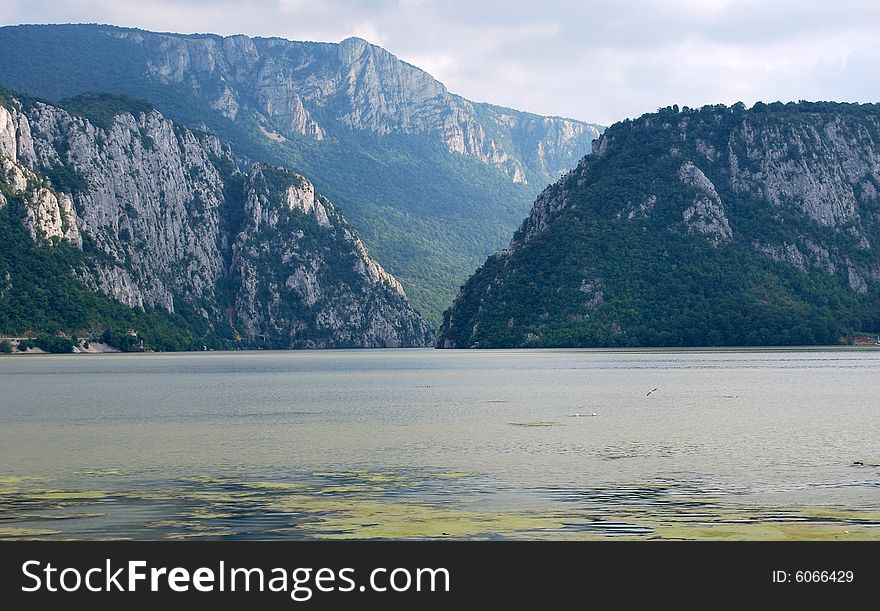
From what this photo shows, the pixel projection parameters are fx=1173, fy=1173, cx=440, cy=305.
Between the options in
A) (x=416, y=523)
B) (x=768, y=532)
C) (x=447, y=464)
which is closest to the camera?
(x=768, y=532)

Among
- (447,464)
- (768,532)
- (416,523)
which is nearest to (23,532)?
(416,523)

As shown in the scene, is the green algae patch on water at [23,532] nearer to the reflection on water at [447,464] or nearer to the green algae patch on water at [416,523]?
the reflection on water at [447,464]

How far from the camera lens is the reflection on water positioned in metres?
37.6

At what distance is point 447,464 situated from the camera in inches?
2153

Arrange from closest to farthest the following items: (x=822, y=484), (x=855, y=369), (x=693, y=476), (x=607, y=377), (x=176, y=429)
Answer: (x=822, y=484) < (x=693, y=476) < (x=176, y=429) < (x=607, y=377) < (x=855, y=369)

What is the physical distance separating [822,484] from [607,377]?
92.5 metres

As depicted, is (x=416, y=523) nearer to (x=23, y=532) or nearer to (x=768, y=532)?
(x=768, y=532)

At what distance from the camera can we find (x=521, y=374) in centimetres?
15138

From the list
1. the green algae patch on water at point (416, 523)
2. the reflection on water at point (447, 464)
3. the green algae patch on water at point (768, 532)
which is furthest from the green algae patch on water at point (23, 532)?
the green algae patch on water at point (768, 532)

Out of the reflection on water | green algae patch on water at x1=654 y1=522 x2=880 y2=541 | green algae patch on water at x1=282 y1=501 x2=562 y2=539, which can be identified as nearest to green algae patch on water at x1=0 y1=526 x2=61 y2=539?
the reflection on water

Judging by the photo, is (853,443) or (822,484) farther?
(853,443)

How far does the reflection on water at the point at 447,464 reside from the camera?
123 ft
